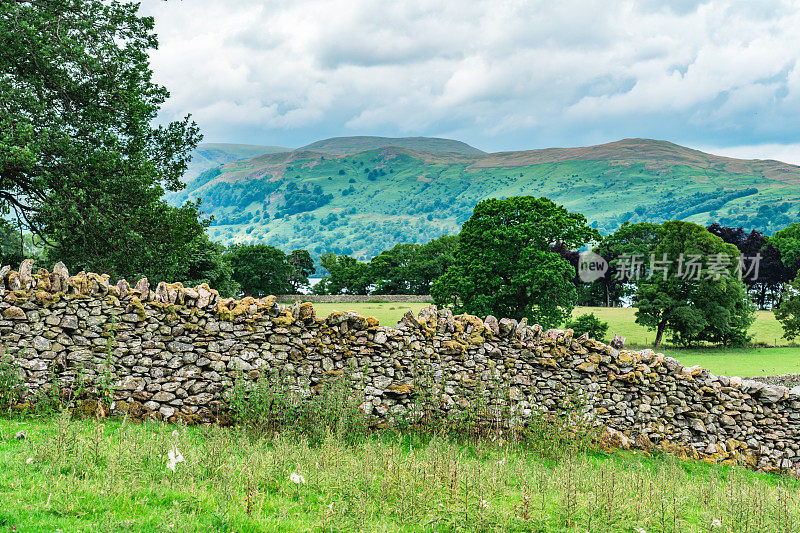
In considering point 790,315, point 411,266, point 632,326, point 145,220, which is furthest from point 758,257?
point 145,220

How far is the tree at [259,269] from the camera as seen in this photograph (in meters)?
65.1

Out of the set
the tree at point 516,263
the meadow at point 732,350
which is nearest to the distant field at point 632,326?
the meadow at point 732,350

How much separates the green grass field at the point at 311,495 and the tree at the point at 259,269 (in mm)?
59741

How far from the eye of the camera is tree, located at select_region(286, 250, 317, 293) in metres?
72.2

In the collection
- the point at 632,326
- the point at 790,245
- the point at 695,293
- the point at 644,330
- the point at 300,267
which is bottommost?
the point at 644,330

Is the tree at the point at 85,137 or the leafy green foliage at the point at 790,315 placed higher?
the tree at the point at 85,137

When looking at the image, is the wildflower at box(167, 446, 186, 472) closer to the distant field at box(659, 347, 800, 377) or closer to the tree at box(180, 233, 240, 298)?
the distant field at box(659, 347, 800, 377)

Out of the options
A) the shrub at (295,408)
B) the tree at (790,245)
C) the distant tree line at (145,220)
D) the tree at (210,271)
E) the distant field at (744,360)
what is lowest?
the distant field at (744,360)

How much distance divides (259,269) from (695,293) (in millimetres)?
47809

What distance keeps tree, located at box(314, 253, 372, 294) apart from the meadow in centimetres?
2505

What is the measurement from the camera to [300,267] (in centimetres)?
7362

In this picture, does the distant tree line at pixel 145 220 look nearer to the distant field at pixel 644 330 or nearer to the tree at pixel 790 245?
the tree at pixel 790 245

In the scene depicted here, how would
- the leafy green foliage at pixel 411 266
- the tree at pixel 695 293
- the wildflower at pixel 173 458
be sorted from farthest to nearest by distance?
the leafy green foliage at pixel 411 266
the tree at pixel 695 293
the wildflower at pixel 173 458

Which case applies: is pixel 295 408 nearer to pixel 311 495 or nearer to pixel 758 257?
pixel 311 495
